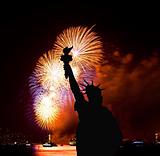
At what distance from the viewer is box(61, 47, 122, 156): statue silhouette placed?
24.6 feet

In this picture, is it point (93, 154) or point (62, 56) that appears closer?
point (93, 154)

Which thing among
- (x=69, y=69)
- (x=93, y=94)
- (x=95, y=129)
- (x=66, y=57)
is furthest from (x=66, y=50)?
(x=95, y=129)

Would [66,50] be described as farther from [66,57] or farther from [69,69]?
[69,69]

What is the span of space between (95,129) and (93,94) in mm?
585

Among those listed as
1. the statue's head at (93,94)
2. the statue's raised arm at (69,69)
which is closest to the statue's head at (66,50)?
the statue's raised arm at (69,69)

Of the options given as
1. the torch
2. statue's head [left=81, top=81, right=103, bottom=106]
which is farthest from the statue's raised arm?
statue's head [left=81, top=81, right=103, bottom=106]

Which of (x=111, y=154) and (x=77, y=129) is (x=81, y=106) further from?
(x=111, y=154)

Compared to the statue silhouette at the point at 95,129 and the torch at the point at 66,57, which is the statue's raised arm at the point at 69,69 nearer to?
the torch at the point at 66,57

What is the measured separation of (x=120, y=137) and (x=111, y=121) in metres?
0.29

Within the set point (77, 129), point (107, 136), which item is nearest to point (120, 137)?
point (107, 136)

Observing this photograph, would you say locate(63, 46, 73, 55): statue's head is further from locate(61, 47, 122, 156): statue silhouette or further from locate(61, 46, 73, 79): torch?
locate(61, 47, 122, 156): statue silhouette

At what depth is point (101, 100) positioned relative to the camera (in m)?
7.89

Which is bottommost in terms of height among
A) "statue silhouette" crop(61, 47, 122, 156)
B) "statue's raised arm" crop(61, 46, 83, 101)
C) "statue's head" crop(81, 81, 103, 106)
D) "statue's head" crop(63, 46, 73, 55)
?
"statue silhouette" crop(61, 47, 122, 156)

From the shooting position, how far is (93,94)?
787 centimetres
